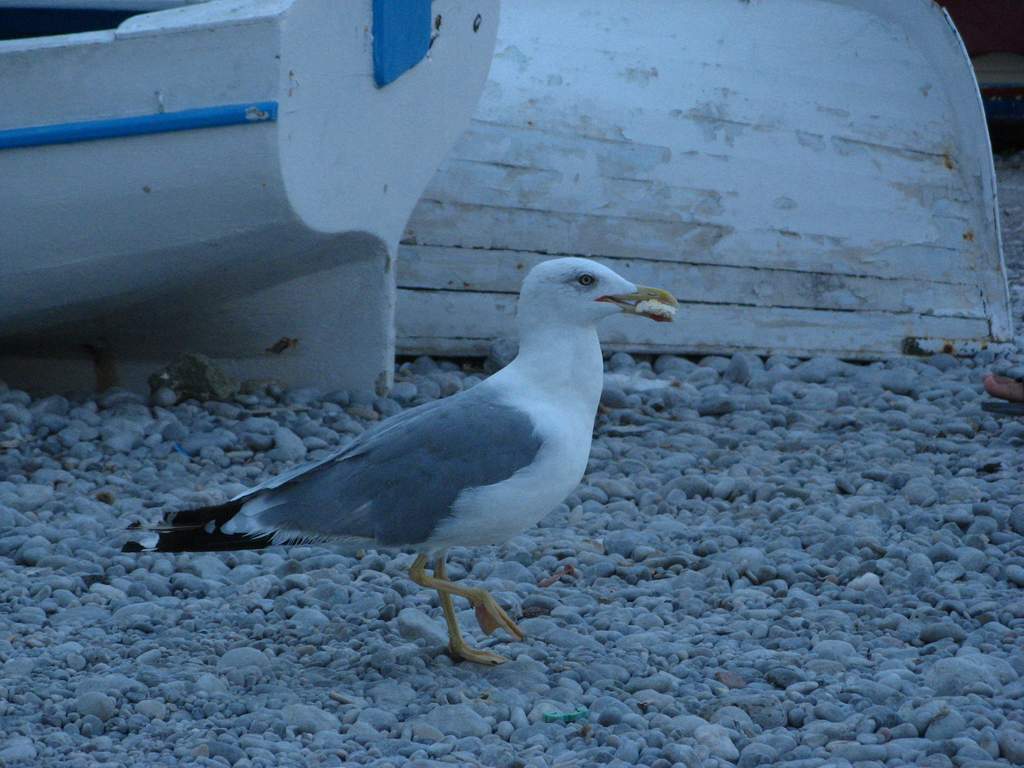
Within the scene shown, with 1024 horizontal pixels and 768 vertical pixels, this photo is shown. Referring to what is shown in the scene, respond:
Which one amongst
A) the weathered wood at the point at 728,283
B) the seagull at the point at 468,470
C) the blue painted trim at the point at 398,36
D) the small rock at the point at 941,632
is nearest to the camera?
the seagull at the point at 468,470

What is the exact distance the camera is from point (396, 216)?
515cm

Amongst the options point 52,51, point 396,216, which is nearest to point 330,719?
point 52,51

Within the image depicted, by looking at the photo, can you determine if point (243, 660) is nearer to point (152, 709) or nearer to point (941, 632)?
point (152, 709)

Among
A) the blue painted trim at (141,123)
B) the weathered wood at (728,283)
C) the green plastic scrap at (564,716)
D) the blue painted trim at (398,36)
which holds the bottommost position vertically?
the weathered wood at (728,283)

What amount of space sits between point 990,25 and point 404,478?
35.3ft

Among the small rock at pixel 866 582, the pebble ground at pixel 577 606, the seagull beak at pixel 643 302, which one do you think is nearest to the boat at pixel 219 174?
the pebble ground at pixel 577 606

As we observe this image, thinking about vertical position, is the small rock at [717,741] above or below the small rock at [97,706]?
above

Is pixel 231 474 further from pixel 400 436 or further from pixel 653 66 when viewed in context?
pixel 653 66

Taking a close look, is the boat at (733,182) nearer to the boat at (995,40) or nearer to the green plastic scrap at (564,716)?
the green plastic scrap at (564,716)

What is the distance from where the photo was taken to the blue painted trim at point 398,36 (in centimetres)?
465

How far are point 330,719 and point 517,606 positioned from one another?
784 mm

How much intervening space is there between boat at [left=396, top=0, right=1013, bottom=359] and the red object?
20.6 feet

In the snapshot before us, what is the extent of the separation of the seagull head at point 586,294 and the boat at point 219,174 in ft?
4.61

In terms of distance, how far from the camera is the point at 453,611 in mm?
3193
